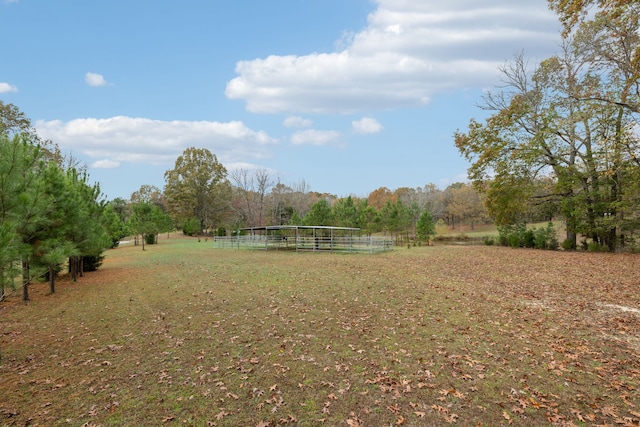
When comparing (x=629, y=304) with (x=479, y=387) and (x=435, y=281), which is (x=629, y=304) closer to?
(x=435, y=281)

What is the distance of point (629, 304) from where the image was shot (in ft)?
26.6

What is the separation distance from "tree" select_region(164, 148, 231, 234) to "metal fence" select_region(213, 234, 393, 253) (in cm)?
1998

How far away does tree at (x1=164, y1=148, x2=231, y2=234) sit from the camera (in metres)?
48.2

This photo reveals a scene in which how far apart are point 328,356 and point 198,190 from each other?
48.3m

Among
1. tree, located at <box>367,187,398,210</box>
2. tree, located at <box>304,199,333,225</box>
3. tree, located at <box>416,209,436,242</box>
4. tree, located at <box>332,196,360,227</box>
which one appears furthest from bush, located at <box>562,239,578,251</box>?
tree, located at <box>367,187,398,210</box>

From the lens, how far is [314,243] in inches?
936

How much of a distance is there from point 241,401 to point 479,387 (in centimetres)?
304

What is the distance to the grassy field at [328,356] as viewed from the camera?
3906mm

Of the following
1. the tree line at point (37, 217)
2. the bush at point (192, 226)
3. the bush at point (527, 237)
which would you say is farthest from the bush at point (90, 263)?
the bush at point (192, 226)

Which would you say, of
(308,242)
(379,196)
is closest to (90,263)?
(308,242)

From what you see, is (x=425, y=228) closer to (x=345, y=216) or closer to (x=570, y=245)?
(x=345, y=216)

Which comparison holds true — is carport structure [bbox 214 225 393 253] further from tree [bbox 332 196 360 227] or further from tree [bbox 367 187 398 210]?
tree [bbox 367 187 398 210]

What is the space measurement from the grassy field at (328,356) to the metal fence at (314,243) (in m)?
13.2

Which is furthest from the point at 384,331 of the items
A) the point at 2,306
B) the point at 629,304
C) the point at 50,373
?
the point at 2,306
